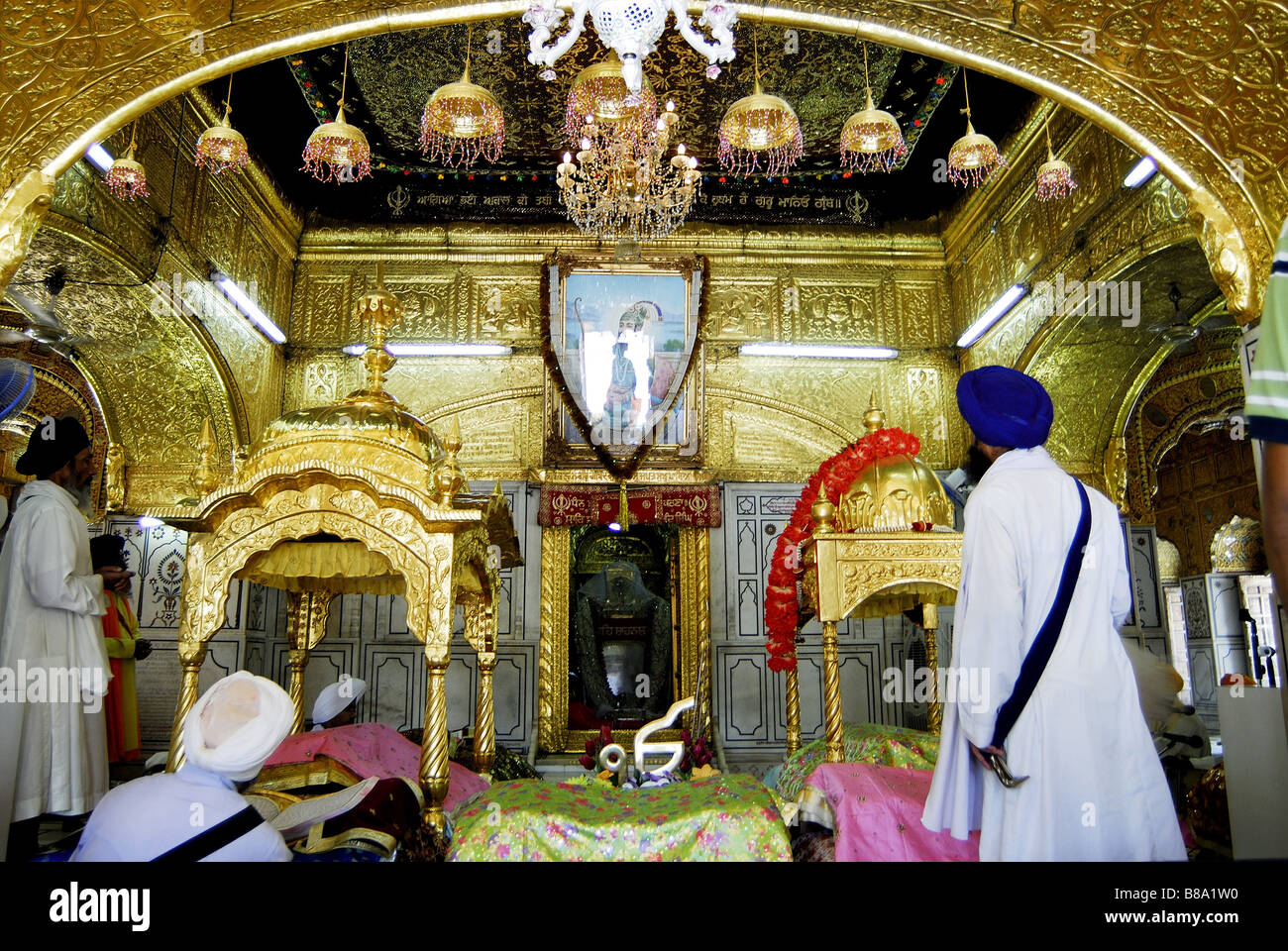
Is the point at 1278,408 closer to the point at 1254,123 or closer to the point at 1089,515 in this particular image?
the point at 1089,515

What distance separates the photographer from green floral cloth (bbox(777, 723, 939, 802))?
3.96 m

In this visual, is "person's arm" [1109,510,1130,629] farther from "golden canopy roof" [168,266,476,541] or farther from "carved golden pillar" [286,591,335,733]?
"carved golden pillar" [286,591,335,733]

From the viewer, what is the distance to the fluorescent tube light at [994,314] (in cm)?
757

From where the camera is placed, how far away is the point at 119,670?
6016 mm

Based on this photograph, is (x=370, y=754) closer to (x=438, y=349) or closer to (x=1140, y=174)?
(x=438, y=349)

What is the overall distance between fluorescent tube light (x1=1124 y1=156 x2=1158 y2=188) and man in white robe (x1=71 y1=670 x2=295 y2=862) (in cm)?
633

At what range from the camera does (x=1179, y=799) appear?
15.0 ft

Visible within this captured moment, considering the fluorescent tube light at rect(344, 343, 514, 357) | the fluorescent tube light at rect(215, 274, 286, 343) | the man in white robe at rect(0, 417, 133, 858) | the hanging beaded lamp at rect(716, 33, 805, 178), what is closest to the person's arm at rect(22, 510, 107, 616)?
the man in white robe at rect(0, 417, 133, 858)

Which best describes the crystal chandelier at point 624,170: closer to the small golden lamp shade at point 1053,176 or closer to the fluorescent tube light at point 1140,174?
the small golden lamp shade at point 1053,176

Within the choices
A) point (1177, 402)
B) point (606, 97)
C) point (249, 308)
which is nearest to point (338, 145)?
point (606, 97)

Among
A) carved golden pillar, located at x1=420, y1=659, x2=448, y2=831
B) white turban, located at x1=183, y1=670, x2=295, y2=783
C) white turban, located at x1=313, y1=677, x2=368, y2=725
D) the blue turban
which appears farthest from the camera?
white turban, located at x1=313, y1=677, x2=368, y2=725

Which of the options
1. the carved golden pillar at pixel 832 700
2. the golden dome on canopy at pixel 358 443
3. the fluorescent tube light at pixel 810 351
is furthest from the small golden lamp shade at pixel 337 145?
the carved golden pillar at pixel 832 700

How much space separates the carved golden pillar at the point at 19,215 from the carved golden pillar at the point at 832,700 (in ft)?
12.4

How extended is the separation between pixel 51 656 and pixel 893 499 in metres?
4.20
